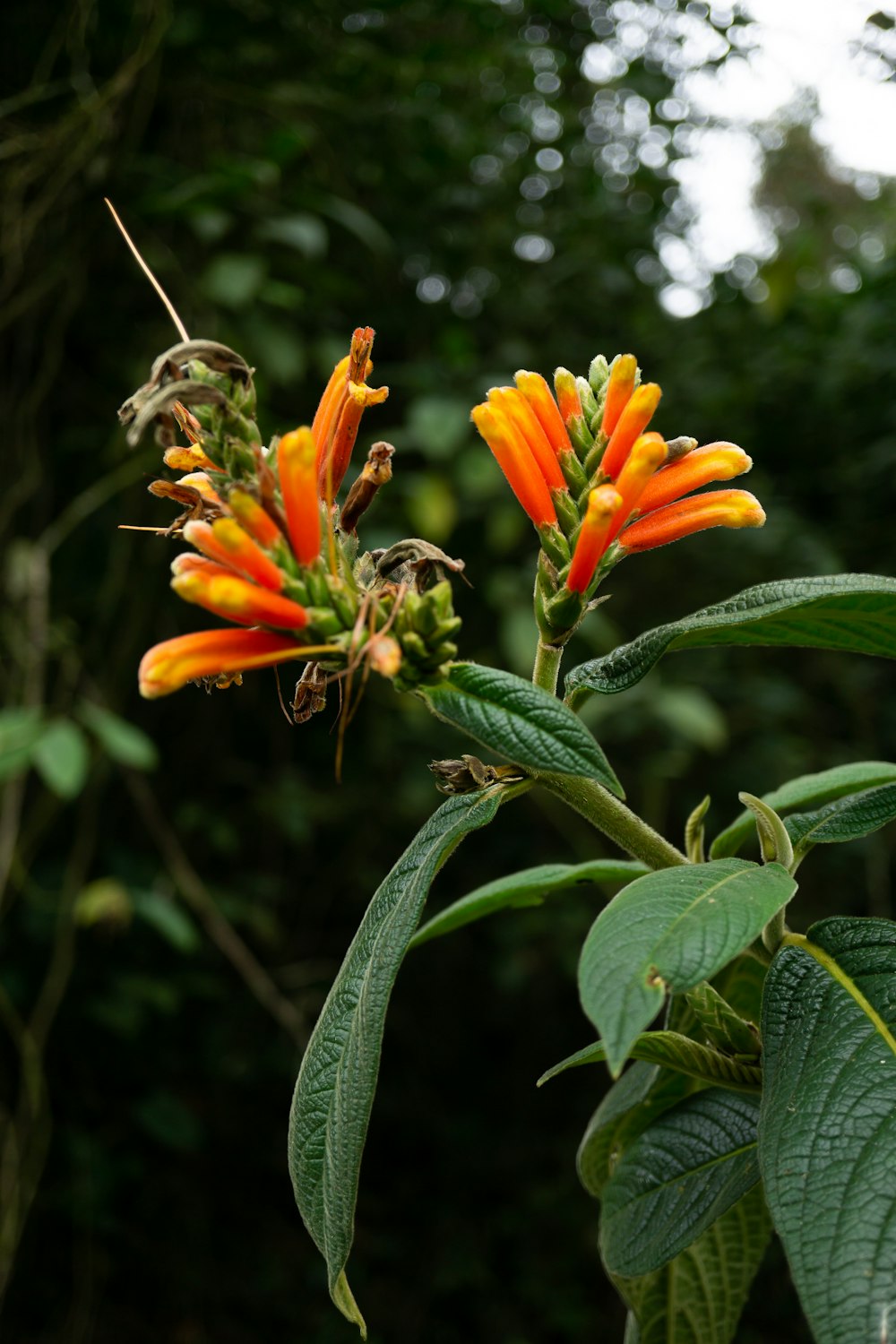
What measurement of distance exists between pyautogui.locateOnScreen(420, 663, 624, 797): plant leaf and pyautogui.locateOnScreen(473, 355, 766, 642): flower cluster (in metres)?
0.08

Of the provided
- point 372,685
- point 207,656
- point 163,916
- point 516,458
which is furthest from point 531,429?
point 372,685

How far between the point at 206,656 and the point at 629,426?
28cm

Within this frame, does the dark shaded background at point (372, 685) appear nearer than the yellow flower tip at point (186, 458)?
No

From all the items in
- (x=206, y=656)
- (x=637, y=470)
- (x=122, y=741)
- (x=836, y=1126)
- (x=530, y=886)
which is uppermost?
(x=637, y=470)

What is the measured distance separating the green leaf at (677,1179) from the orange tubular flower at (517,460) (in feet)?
1.31

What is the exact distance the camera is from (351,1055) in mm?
551

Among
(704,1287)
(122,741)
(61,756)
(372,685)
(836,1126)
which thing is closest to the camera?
(836,1126)

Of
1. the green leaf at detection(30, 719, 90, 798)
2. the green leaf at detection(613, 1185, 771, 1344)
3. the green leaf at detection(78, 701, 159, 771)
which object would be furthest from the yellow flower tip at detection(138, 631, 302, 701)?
the green leaf at detection(78, 701, 159, 771)

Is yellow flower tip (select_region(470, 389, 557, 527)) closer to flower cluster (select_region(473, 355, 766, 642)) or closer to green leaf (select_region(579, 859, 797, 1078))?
flower cluster (select_region(473, 355, 766, 642))

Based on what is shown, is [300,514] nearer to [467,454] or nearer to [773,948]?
[773,948]

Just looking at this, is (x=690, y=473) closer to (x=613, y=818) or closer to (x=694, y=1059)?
(x=613, y=818)

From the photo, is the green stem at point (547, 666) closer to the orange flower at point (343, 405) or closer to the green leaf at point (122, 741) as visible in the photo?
the orange flower at point (343, 405)

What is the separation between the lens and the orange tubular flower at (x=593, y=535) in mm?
592

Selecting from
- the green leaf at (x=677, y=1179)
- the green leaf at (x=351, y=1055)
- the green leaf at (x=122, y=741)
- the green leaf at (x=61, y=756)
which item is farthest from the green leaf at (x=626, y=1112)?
the green leaf at (x=122, y=741)
